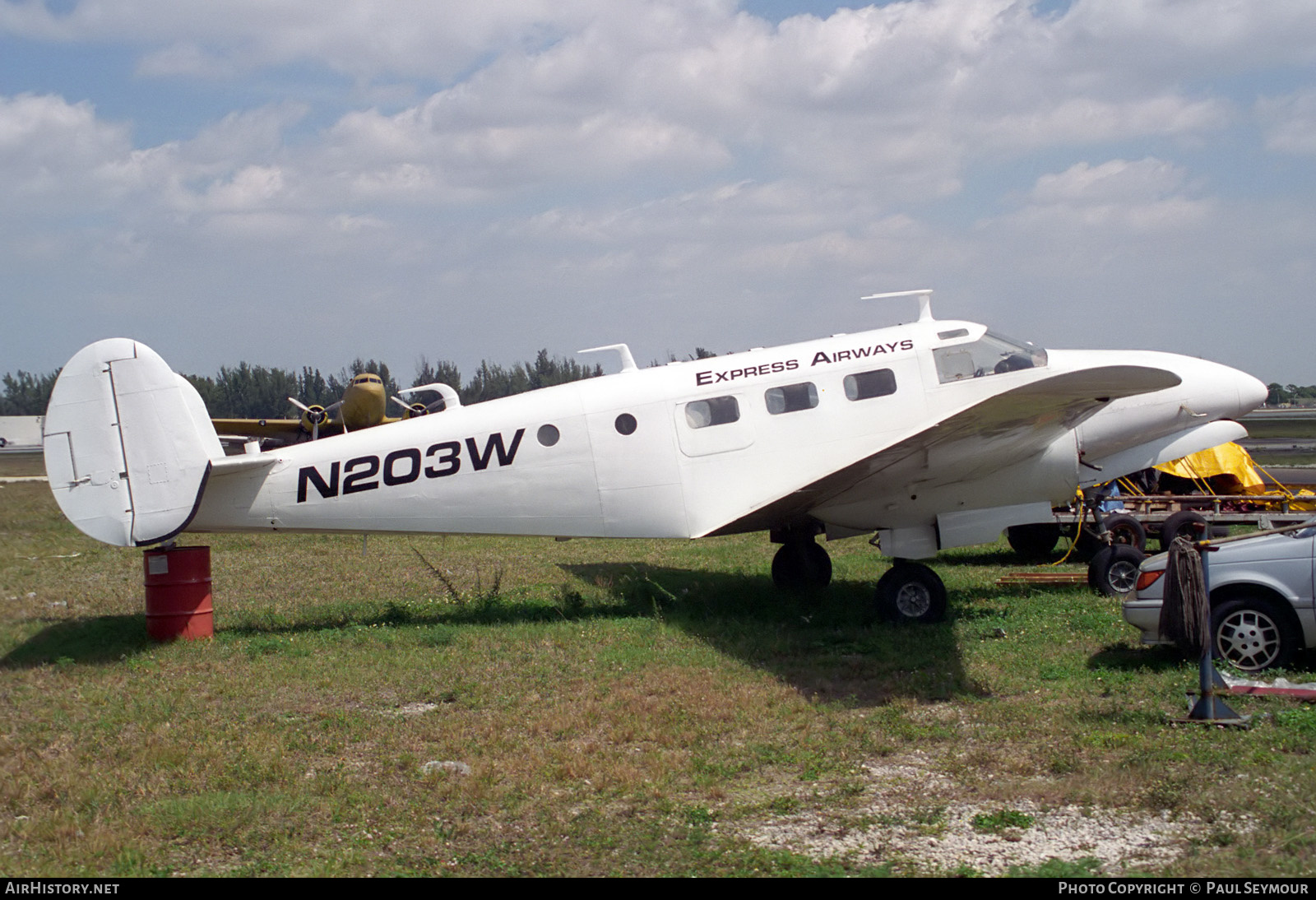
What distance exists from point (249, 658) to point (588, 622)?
3500 mm

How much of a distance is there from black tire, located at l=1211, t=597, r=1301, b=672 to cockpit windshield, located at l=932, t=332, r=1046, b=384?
13.4 ft

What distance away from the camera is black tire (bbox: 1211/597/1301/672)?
26.6ft

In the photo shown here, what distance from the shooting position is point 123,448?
10.4 m

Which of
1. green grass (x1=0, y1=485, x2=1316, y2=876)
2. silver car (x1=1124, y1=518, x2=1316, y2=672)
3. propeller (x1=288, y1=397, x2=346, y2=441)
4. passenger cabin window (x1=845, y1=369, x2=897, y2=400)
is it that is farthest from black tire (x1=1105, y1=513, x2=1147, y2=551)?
propeller (x1=288, y1=397, x2=346, y2=441)

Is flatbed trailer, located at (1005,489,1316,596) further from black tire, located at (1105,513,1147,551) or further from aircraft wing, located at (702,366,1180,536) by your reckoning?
aircraft wing, located at (702,366,1180,536)

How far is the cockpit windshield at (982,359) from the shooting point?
458 inches

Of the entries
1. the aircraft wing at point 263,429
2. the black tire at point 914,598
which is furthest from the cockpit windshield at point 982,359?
the aircraft wing at point 263,429

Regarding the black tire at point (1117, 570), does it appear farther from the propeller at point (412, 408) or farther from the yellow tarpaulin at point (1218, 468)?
the propeller at point (412, 408)

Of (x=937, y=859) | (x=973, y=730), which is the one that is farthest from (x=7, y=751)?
(x=973, y=730)

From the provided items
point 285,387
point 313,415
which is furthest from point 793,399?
point 285,387

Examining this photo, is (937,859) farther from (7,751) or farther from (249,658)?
(249,658)

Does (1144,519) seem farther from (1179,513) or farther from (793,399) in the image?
(793,399)

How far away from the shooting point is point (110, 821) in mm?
5965
